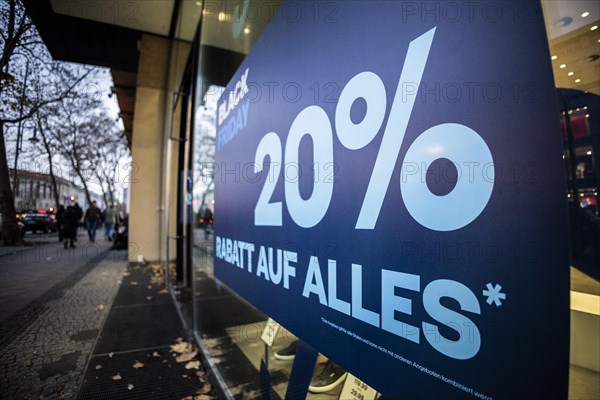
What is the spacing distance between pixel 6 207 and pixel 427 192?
1.94 meters

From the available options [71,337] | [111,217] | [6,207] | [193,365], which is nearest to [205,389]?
[193,365]

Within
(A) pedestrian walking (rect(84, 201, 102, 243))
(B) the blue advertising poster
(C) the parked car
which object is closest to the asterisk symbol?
(B) the blue advertising poster

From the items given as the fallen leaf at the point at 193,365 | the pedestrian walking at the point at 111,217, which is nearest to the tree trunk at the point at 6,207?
the fallen leaf at the point at 193,365

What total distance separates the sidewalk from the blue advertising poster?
1431 millimetres

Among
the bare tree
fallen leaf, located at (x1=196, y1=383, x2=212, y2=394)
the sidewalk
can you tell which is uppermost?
the bare tree

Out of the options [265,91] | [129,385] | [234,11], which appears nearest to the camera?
Answer: [265,91]

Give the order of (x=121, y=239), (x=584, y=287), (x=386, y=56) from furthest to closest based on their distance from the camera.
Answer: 1. (x=121, y=239)
2. (x=386, y=56)
3. (x=584, y=287)

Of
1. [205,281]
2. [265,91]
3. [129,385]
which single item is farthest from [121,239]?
[265,91]

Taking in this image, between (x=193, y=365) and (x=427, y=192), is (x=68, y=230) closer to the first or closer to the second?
(x=193, y=365)

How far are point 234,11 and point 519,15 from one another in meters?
3.15

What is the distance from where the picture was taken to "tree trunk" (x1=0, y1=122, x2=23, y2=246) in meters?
1.53

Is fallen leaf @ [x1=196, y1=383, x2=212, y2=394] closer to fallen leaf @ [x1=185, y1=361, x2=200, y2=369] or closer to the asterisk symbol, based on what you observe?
fallen leaf @ [x1=185, y1=361, x2=200, y2=369]

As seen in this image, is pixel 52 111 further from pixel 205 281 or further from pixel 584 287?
pixel 205 281

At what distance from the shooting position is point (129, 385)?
100 inches
